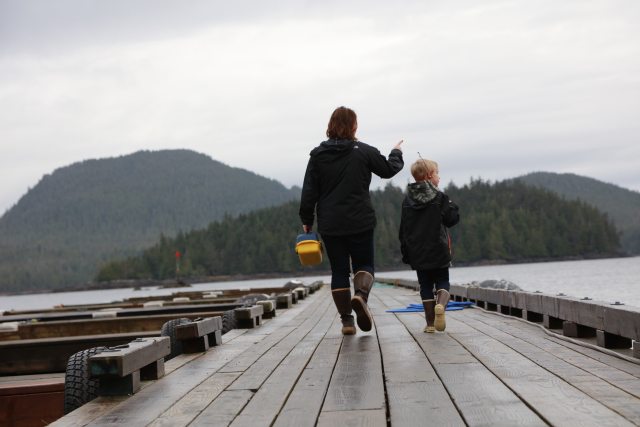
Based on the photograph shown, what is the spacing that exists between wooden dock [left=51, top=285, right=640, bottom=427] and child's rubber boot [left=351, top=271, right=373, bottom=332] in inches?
16.1

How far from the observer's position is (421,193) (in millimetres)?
7945

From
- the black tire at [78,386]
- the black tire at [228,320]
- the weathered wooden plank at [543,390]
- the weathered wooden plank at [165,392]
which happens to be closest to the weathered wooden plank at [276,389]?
the weathered wooden plank at [165,392]

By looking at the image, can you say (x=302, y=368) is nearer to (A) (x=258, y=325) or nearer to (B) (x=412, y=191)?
(B) (x=412, y=191)

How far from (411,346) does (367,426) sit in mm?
3040

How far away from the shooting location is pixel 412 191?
26.2 feet

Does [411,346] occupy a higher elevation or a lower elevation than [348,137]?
lower

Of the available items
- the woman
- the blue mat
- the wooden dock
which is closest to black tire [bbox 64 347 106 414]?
the wooden dock

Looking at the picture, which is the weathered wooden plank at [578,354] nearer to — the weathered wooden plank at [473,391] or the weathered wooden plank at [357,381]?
→ the weathered wooden plank at [473,391]

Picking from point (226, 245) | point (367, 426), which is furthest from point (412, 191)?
point (226, 245)

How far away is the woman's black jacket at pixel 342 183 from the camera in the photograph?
7.42 meters

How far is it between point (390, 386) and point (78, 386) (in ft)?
6.52

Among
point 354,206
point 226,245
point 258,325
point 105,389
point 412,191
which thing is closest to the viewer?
point 105,389

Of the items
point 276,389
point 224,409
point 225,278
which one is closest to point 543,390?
point 276,389

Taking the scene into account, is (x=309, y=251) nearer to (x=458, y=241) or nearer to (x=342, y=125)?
(x=342, y=125)
